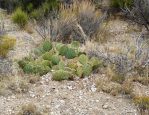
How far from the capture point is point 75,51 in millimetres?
7977

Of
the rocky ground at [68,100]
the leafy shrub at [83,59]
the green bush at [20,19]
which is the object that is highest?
the leafy shrub at [83,59]

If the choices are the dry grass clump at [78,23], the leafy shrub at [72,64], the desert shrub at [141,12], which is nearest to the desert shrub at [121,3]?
the desert shrub at [141,12]

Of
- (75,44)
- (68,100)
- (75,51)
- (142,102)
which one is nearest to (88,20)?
(75,44)

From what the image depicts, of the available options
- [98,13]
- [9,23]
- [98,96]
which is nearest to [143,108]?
[98,96]

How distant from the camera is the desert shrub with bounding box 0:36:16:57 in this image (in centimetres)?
789

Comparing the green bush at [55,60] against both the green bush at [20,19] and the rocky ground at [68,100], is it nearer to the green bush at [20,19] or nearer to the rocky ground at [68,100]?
the rocky ground at [68,100]

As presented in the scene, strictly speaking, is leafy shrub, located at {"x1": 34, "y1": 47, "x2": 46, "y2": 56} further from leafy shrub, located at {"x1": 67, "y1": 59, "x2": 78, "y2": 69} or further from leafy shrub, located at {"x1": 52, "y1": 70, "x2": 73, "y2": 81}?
leafy shrub, located at {"x1": 52, "y1": 70, "x2": 73, "y2": 81}

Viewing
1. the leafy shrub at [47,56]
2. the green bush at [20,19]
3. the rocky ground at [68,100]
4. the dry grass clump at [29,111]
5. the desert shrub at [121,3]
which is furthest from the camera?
the desert shrub at [121,3]

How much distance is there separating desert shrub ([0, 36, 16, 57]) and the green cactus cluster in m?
0.51

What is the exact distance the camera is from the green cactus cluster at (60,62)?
7.10m

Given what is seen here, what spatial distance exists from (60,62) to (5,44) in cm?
133

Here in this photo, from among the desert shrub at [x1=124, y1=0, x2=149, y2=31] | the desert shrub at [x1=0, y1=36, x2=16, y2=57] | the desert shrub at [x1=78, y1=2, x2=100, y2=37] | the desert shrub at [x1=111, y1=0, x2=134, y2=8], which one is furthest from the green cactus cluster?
the desert shrub at [x1=111, y1=0, x2=134, y2=8]

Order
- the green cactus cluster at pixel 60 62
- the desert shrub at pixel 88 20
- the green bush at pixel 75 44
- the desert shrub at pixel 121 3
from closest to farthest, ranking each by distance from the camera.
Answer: the green cactus cluster at pixel 60 62 < the green bush at pixel 75 44 < the desert shrub at pixel 88 20 < the desert shrub at pixel 121 3

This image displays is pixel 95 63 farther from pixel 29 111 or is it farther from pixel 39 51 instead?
pixel 29 111
